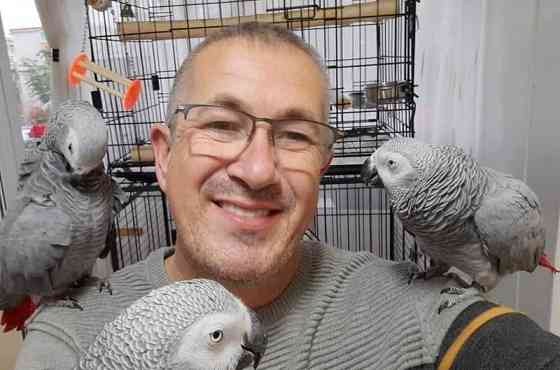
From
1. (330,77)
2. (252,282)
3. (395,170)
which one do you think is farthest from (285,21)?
(252,282)

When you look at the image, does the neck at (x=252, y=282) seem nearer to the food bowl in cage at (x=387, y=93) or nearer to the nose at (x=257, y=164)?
the nose at (x=257, y=164)

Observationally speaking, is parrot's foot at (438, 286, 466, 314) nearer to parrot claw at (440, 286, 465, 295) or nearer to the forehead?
parrot claw at (440, 286, 465, 295)

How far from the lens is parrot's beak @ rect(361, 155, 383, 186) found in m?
1.20

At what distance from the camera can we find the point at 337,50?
8.55ft

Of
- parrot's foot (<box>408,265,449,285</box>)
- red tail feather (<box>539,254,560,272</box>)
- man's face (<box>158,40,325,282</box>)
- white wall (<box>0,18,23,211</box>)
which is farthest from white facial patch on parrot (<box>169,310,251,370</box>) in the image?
white wall (<box>0,18,23,211</box>)

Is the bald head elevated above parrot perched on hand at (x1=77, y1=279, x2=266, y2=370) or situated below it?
above

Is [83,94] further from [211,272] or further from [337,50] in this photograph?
[211,272]

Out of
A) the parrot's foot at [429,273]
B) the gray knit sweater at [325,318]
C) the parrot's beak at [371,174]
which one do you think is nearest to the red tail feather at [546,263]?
the parrot's foot at [429,273]

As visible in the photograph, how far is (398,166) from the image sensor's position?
1126 millimetres

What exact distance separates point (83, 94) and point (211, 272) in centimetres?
180

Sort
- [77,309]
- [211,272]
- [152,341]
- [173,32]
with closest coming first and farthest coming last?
[152,341], [211,272], [77,309], [173,32]

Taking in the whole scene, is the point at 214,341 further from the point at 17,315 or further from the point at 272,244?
the point at 17,315

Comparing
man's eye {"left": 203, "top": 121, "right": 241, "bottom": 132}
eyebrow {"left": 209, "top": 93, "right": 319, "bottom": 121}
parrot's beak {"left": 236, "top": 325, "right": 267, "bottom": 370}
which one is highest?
eyebrow {"left": 209, "top": 93, "right": 319, "bottom": 121}

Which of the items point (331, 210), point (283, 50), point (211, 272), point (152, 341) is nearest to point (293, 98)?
point (283, 50)
